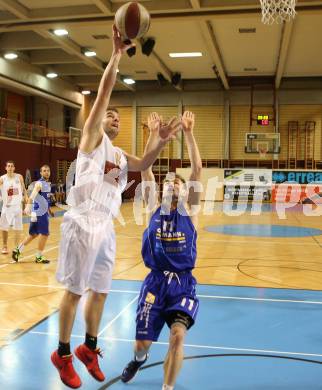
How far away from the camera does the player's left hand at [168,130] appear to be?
361 centimetres

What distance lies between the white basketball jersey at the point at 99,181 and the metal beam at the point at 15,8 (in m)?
12.5

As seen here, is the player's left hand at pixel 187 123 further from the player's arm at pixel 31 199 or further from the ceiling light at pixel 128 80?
the ceiling light at pixel 128 80

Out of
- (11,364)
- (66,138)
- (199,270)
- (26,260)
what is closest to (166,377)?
(11,364)

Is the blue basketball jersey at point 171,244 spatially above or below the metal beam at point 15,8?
below

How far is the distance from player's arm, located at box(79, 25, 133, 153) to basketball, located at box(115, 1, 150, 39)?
49mm

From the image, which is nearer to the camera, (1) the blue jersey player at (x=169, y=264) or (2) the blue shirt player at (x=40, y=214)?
(1) the blue jersey player at (x=169, y=264)

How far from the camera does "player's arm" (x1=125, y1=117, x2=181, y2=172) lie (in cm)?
361

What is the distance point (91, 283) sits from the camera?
135 inches

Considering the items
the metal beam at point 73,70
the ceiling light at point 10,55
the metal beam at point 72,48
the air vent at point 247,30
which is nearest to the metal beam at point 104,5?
the metal beam at point 72,48

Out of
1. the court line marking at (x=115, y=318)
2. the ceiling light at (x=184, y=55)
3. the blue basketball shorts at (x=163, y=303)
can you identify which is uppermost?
the ceiling light at (x=184, y=55)

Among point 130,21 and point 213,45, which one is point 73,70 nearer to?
point 213,45

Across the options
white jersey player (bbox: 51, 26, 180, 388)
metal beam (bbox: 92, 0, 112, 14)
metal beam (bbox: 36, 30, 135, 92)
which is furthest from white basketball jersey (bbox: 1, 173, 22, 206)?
metal beam (bbox: 36, 30, 135, 92)

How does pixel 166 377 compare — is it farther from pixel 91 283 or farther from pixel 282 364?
pixel 282 364

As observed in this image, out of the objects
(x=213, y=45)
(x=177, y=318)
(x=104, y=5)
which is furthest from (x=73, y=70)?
(x=177, y=318)
